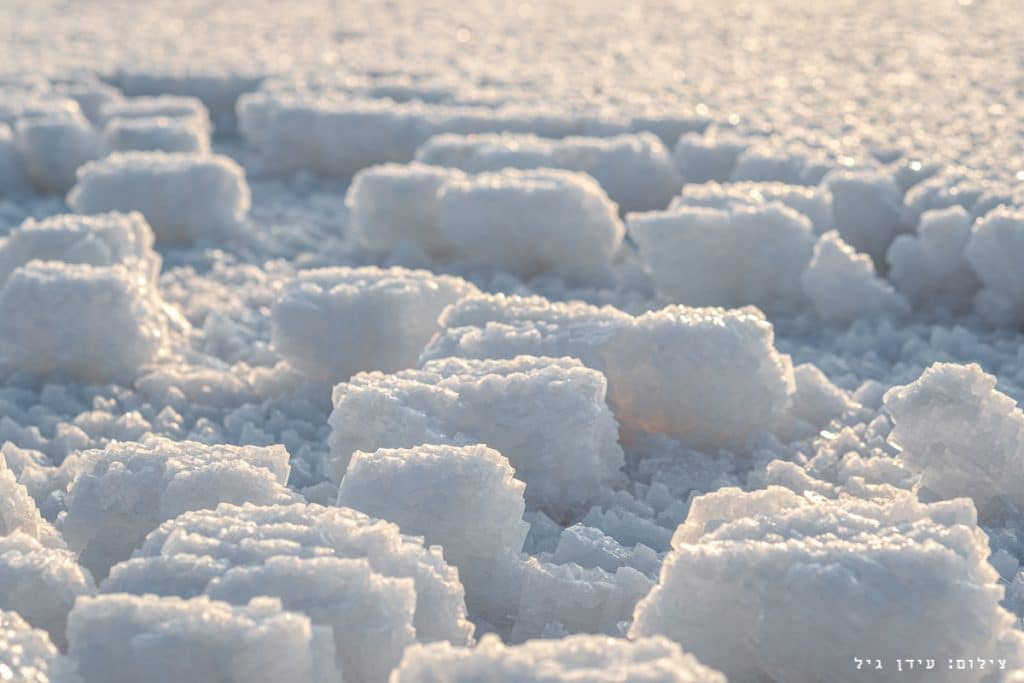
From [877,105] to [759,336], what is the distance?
3.15 metres

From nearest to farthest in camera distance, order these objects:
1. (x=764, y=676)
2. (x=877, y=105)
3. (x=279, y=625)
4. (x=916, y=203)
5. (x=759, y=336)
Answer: (x=279, y=625) < (x=764, y=676) < (x=759, y=336) < (x=916, y=203) < (x=877, y=105)

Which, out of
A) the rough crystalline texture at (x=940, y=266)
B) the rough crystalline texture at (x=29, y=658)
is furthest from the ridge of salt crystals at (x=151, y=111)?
the rough crystalline texture at (x=29, y=658)

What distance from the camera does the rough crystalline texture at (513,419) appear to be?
2.50 meters

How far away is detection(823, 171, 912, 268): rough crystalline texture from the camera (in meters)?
4.22

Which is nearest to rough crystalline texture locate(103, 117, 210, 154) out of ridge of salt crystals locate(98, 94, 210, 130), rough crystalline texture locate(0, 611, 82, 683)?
ridge of salt crystals locate(98, 94, 210, 130)

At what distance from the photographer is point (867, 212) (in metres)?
4.25

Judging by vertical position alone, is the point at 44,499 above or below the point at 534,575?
below

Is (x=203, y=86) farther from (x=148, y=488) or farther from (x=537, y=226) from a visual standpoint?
(x=148, y=488)

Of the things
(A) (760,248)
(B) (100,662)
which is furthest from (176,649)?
(A) (760,248)

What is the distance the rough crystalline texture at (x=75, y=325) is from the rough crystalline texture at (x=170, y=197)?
1336 mm

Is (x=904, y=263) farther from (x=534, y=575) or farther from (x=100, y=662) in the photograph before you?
(x=100, y=662)

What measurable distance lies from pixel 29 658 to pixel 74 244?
7.91 ft

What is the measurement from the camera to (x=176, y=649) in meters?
1.60

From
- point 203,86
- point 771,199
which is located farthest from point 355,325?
point 203,86
